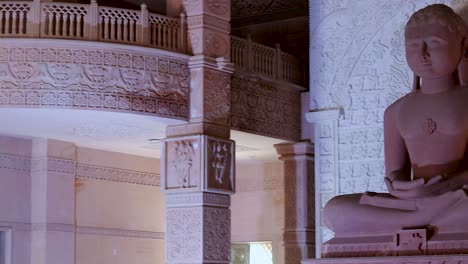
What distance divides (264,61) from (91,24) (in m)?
2.86

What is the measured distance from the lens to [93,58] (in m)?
11.4

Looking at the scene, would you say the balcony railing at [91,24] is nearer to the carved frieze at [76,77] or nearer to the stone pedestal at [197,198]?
the carved frieze at [76,77]

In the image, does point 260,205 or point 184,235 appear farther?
point 260,205

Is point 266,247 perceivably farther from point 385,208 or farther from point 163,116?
point 385,208

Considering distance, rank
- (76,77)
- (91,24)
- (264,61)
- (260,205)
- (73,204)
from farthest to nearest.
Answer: (260,205), (73,204), (264,61), (91,24), (76,77)

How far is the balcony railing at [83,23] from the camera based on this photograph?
1133cm

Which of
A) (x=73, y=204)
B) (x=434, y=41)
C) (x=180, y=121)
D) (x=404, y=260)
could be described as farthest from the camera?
(x=73, y=204)

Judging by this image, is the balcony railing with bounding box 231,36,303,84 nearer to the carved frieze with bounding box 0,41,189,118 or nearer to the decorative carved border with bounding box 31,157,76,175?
the carved frieze with bounding box 0,41,189,118

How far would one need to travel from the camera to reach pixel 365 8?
10.3m

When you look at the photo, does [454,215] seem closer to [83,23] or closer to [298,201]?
[83,23]

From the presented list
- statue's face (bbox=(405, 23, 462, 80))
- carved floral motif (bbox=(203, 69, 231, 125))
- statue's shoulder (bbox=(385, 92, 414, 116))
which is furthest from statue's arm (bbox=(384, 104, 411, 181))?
carved floral motif (bbox=(203, 69, 231, 125))

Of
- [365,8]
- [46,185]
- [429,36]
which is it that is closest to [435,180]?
[429,36]

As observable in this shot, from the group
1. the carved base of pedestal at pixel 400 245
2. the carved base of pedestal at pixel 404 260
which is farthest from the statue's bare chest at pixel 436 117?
the carved base of pedestal at pixel 404 260

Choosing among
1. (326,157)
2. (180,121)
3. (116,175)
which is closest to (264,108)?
(180,121)
